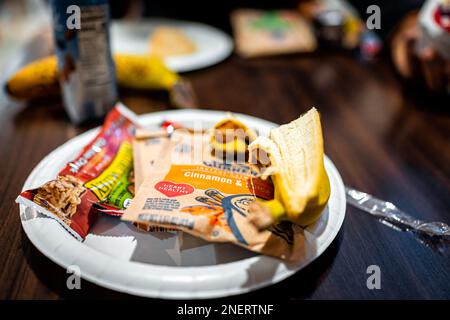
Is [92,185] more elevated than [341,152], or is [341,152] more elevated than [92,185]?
[92,185]

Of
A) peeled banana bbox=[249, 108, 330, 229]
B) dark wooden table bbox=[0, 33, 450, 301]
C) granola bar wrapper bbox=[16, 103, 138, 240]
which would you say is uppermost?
peeled banana bbox=[249, 108, 330, 229]

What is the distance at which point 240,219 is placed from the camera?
1.38 ft

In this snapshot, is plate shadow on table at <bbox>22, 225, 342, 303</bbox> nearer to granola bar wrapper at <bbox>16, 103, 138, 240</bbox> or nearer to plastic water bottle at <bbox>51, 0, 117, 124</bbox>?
granola bar wrapper at <bbox>16, 103, 138, 240</bbox>

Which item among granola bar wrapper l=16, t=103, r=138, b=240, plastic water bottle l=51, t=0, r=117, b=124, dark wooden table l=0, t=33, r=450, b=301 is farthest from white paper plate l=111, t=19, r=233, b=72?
granola bar wrapper l=16, t=103, r=138, b=240

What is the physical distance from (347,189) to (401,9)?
35.4 inches

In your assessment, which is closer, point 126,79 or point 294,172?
point 294,172

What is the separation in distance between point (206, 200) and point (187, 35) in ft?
2.96

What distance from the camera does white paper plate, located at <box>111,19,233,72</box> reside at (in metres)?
1.02

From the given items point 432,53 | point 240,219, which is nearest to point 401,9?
point 432,53

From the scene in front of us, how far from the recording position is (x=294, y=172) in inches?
17.1

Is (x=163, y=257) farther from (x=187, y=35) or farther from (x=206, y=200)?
(x=187, y=35)

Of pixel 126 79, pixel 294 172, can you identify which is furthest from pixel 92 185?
pixel 126 79

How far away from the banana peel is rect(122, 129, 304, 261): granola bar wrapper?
1.02 ft

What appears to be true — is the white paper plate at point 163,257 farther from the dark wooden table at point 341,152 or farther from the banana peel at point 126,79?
the banana peel at point 126,79
